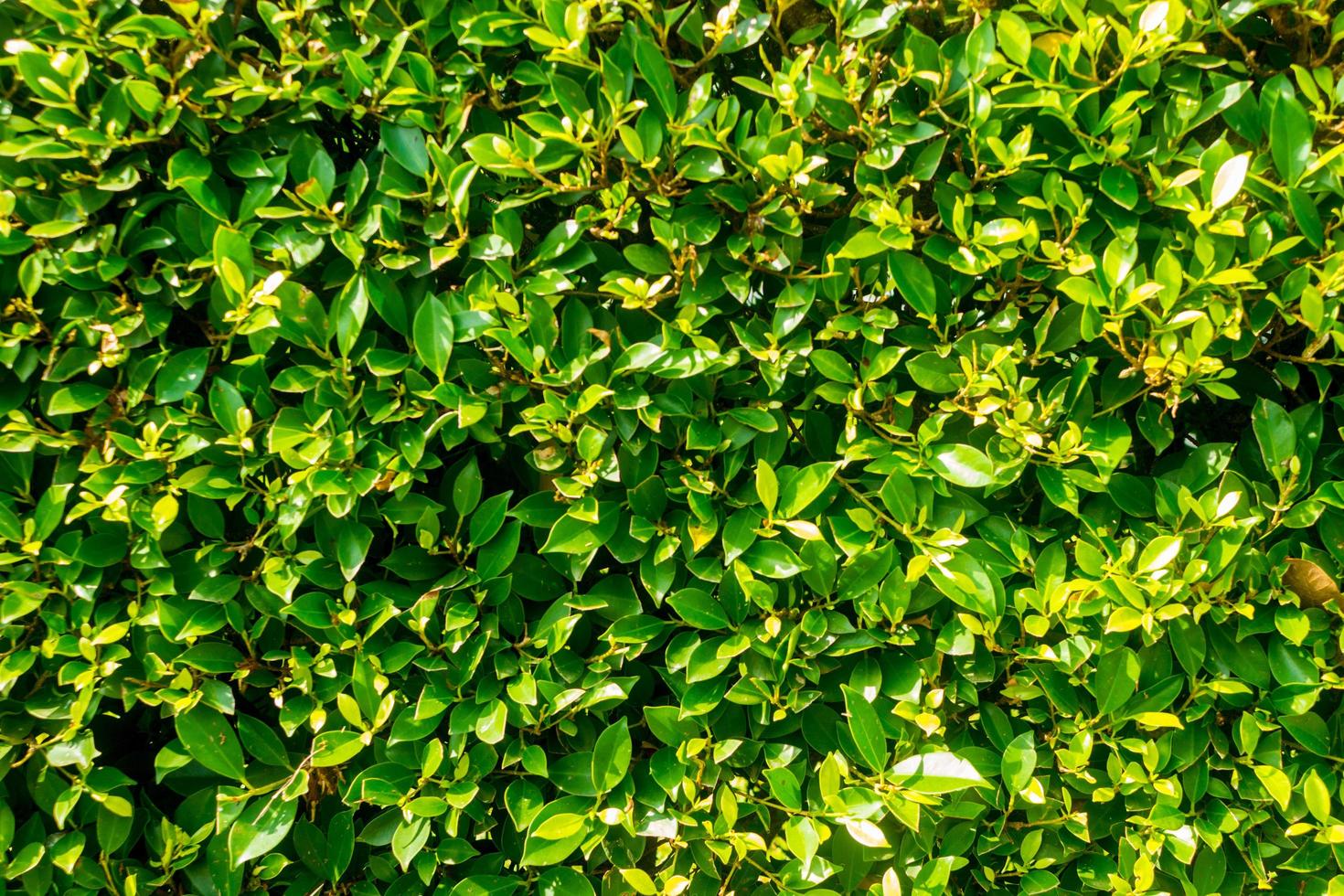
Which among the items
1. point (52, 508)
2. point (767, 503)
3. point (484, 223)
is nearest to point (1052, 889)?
point (767, 503)

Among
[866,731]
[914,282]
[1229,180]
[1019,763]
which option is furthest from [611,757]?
[1229,180]

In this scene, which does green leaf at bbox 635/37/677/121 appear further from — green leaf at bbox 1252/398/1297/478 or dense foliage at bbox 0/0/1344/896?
green leaf at bbox 1252/398/1297/478

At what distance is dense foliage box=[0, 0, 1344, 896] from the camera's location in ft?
5.83

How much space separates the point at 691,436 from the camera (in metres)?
1.82

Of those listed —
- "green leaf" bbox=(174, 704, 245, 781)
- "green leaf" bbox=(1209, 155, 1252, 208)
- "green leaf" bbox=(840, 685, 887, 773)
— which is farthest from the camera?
"green leaf" bbox=(174, 704, 245, 781)

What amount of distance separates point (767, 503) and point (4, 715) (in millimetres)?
1676

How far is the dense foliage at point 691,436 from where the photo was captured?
1777 mm

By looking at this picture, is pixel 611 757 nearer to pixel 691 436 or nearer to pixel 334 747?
pixel 334 747

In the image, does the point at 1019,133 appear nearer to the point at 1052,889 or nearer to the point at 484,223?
the point at 484,223

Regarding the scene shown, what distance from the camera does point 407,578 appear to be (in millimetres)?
1912

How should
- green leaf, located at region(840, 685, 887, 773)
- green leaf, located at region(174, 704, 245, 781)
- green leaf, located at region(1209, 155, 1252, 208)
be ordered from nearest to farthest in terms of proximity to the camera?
1. green leaf, located at region(1209, 155, 1252, 208)
2. green leaf, located at region(840, 685, 887, 773)
3. green leaf, located at region(174, 704, 245, 781)

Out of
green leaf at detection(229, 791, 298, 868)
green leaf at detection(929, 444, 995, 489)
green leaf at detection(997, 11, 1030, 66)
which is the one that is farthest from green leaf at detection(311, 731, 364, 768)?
green leaf at detection(997, 11, 1030, 66)

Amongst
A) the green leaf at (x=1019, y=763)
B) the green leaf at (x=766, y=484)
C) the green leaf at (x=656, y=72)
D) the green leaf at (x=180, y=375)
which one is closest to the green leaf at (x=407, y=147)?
the green leaf at (x=656, y=72)

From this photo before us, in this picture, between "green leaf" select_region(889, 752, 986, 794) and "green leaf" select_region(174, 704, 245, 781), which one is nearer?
"green leaf" select_region(889, 752, 986, 794)
